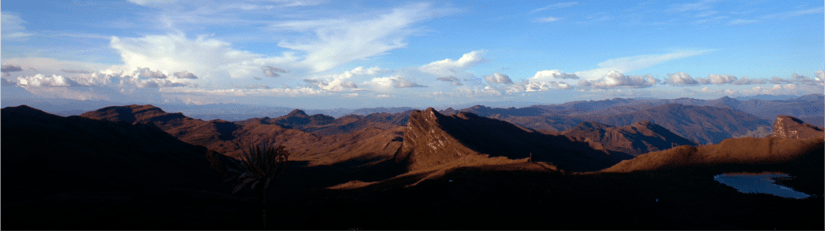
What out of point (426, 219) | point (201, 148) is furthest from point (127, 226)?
point (201, 148)

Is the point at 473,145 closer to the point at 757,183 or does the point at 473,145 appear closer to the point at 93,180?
the point at 757,183

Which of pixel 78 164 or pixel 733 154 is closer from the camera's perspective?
pixel 733 154

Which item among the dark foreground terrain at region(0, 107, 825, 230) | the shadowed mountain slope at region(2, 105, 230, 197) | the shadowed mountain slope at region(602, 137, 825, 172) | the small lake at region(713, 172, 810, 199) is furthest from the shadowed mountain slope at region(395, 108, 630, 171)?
the dark foreground terrain at region(0, 107, 825, 230)

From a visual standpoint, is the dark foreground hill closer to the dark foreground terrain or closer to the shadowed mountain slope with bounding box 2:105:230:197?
the shadowed mountain slope with bounding box 2:105:230:197

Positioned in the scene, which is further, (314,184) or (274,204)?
(314,184)

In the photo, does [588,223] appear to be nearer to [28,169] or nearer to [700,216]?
[700,216]

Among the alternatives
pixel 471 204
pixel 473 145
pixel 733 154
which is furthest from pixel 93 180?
pixel 733 154

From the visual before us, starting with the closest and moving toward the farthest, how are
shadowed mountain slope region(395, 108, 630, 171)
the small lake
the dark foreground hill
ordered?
1. the dark foreground hill
2. the small lake
3. shadowed mountain slope region(395, 108, 630, 171)
